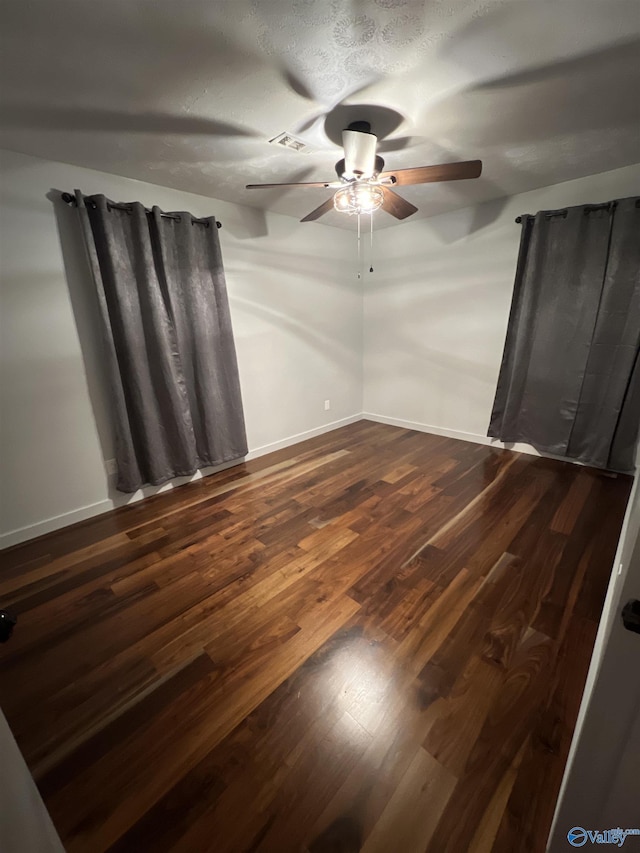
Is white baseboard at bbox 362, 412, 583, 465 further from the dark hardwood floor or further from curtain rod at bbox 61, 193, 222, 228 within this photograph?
curtain rod at bbox 61, 193, 222, 228

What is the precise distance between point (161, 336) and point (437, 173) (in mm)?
2038

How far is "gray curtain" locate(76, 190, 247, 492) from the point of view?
223cm

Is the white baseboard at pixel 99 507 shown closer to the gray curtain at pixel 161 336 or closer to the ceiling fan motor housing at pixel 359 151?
the gray curtain at pixel 161 336

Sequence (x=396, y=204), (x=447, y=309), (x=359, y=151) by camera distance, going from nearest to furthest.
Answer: (x=359, y=151)
(x=396, y=204)
(x=447, y=309)

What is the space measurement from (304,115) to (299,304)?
6.05 feet

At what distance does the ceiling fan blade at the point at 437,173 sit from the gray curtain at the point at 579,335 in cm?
150

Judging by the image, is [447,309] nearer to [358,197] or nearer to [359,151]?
[358,197]

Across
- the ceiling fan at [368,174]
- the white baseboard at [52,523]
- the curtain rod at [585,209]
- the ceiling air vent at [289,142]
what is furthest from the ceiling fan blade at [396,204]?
the white baseboard at [52,523]

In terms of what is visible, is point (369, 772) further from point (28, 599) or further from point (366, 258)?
point (366, 258)

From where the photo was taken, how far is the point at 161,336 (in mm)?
2443

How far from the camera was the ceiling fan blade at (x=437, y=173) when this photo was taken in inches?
63.1

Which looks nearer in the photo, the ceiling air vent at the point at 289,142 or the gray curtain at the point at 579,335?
the ceiling air vent at the point at 289,142

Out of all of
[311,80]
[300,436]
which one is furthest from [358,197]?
[300,436]

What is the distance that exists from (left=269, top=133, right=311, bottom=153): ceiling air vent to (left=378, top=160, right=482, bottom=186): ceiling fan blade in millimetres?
559
